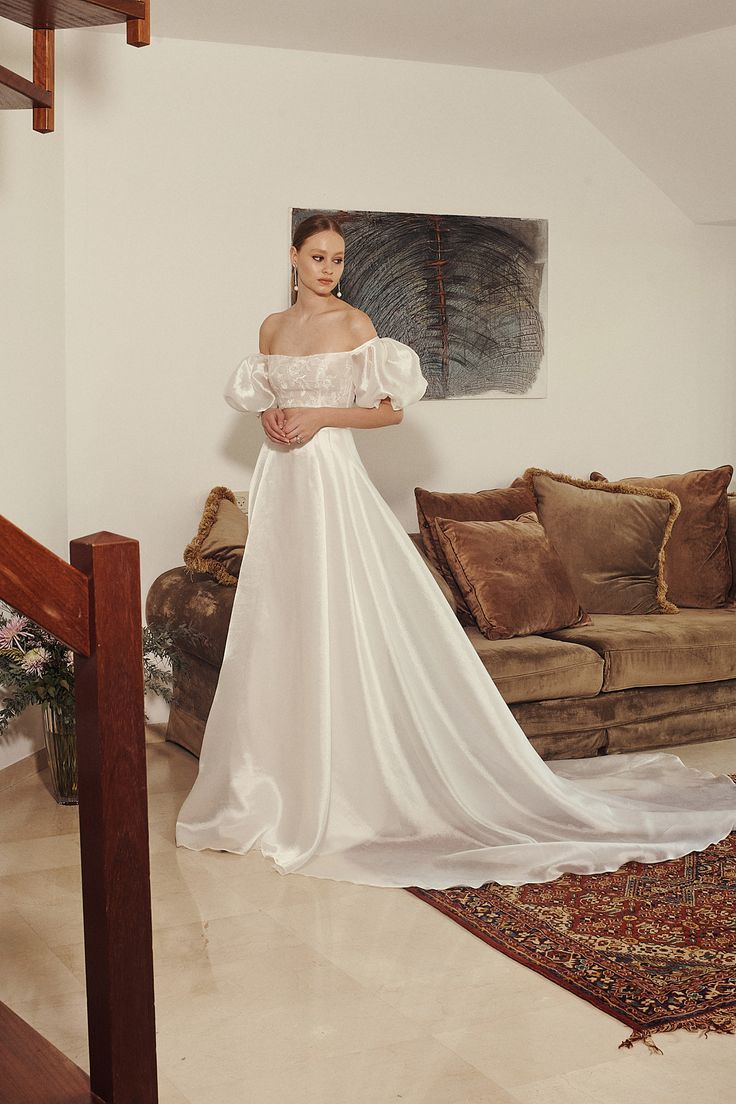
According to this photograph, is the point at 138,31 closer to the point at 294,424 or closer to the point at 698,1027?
the point at 294,424

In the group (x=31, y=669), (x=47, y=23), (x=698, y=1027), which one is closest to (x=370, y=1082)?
(x=698, y=1027)

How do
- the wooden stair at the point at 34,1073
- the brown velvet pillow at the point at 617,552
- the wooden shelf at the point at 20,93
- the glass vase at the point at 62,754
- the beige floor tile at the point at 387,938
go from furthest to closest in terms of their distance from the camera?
the brown velvet pillow at the point at 617,552
the glass vase at the point at 62,754
the wooden shelf at the point at 20,93
the beige floor tile at the point at 387,938
the wooden stair at the point at 34,1073

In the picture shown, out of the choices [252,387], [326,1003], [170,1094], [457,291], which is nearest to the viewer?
[170,1094]

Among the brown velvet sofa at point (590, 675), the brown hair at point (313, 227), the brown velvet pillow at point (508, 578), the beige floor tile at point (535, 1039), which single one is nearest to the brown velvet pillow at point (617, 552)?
the brown velvet sofa at point (590, 675)

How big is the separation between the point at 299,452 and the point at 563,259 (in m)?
2.28

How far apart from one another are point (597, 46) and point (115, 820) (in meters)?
4.20

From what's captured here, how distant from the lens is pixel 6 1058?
151 cm

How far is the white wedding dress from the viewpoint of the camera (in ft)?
11.0

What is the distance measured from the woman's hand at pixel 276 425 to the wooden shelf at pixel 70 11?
1.10 m

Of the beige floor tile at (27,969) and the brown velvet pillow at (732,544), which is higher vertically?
the brown velvet pillow at (732,544)

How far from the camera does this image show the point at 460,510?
4633 millimetres

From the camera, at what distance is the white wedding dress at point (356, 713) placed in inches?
132

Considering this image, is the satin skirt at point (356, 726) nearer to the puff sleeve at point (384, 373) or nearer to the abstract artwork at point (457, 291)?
the puff sleeve at point (384, 373)

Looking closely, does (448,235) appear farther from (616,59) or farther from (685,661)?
(685,661)
